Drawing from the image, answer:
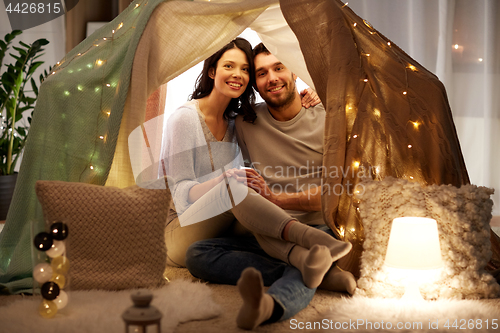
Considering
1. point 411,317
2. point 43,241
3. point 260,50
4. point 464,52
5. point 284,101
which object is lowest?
point 411,317

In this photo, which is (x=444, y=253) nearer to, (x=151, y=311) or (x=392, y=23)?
(x=151, y=311)

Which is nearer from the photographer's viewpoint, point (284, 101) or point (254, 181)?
point (254, 181)

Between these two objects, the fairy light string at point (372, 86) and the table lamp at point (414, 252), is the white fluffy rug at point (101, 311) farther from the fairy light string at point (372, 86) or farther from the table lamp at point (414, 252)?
the fairy light string at point (372, 86)

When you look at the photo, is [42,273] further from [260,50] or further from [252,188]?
[260,50]

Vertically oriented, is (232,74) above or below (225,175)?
above

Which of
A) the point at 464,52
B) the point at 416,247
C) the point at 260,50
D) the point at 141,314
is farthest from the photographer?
the point at 464,52

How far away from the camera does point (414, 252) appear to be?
1.34 meters

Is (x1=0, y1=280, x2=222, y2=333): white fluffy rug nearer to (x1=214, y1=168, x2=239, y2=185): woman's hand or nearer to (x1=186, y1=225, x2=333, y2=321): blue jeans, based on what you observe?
(x1=186, y1=225, x2=333, y2=321): blue jeans

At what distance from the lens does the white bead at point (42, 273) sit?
1.22 m

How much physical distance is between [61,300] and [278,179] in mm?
994

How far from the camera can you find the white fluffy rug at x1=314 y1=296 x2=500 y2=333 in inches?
45.7

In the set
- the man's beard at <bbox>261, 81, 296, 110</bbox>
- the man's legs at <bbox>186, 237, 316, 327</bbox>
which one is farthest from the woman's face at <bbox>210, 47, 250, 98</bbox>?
the man's legs at <bbox>186, 237, 316, 327</bbox>

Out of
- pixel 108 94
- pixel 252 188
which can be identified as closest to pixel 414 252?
pixel 252 188

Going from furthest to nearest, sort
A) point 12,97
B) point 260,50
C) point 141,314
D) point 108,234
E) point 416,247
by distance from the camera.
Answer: point 12,97 → point 260,50 → point 108,234 → point 416,247 → point 141,314
